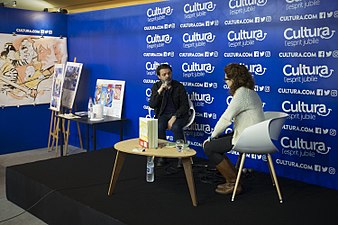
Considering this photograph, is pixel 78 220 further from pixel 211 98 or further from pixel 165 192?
pixel 211 98

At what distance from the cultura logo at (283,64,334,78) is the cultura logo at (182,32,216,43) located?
3.21ft

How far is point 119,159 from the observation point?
335cm

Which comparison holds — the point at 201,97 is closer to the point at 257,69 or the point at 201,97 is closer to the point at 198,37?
the point at 198,37

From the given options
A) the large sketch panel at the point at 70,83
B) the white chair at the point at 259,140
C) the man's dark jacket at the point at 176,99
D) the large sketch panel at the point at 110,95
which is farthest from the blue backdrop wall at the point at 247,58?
the white chair at the point at 259,140

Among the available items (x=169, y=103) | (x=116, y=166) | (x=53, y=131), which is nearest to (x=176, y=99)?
(x=169, y=103)

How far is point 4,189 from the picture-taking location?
4355 millimetres

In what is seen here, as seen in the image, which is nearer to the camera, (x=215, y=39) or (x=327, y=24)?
(x=327, y=24)

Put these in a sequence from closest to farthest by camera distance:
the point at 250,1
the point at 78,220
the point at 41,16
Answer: the point at 78,220 → the point at 250,1 → the point at 41,16

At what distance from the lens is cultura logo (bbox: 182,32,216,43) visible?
4.43m

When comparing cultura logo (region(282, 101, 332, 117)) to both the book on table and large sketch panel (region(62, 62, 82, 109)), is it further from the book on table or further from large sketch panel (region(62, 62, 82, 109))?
large sketch panel (region(62, 62, 82, 109))

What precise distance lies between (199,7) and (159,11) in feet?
2.15

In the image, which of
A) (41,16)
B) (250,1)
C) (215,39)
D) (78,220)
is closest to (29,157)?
(41,16)

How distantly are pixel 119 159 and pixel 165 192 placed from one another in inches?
20.3

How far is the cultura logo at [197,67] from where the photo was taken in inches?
177
